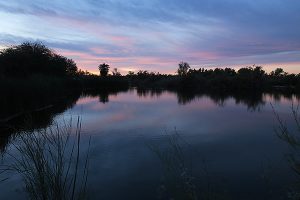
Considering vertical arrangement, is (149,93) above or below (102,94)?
below

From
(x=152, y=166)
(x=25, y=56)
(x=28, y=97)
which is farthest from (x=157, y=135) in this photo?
(x=25, y=56)

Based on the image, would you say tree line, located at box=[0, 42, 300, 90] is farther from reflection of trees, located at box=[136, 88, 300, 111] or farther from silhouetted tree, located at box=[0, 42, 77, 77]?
reflection of trees, located at box=[136, 88, 300, 111]

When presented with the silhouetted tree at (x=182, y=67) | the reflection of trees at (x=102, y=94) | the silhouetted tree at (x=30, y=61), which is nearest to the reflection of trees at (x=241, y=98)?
the reflection of trees at (x=102, y=94)

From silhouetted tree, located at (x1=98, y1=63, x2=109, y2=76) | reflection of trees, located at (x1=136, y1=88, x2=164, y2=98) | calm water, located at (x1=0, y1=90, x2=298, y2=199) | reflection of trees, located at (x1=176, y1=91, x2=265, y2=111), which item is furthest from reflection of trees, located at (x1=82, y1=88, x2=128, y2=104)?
silhouetted tree, located at (x1=98, y1=63, x2=109, y2=76)

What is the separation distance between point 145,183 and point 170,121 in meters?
12.0

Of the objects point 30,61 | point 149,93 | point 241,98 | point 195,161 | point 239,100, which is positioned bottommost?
point 149,93

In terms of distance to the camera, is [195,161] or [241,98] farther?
[241,98]

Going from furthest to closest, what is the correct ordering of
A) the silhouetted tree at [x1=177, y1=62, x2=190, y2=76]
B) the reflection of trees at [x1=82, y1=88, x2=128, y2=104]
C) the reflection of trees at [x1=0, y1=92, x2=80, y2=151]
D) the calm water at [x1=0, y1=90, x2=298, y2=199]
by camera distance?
the silhouetted tree at [x1=177, y1=62, x2=190, y2=76], the reflection of trees at [x1=82, y1=88, x2=128, y2=104], the reflection of trees at [x1=0, y1=92, x2=80, y2=151], the calm water at [x1=0, y1=90, x2=298, y2=199]

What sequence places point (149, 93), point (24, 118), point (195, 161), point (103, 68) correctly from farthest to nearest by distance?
point (103, 68) < point (149, 93) < point (24, 118) < point (195, 161)

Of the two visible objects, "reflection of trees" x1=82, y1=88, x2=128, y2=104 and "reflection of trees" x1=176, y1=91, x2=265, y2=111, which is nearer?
"reflection of trees" x1=176, y1=91, x2=265, y2=111

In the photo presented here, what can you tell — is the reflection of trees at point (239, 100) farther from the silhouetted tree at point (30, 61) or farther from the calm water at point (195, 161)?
the silhouetted tree at point (30, 61)

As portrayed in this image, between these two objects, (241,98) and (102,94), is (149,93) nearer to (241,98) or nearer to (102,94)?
(102,94)

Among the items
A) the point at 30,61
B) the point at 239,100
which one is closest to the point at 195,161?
the point at 239,100

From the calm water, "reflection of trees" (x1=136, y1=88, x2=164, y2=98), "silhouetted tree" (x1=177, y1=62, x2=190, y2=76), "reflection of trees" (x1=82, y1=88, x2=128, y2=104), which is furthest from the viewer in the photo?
"silhouetted tree" (x1=177, y1=62, x2=190, y2=76)
